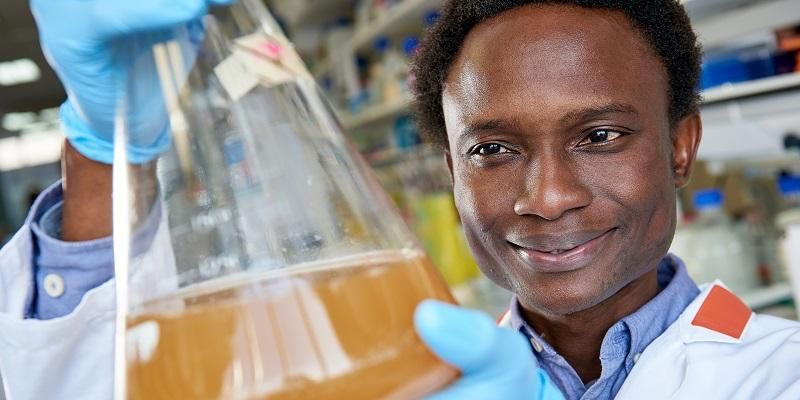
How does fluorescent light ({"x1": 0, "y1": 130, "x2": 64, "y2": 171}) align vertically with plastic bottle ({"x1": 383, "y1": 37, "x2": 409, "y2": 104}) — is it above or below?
below

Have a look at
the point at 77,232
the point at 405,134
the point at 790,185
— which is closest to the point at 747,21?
the point at 790,185

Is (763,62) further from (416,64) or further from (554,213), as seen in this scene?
(554,213)

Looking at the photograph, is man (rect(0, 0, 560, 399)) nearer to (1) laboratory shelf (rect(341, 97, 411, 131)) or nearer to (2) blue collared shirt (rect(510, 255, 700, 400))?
(2) blue collared shirt (rect(510, 255, 700, 400))

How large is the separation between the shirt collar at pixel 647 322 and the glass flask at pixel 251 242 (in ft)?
1.47

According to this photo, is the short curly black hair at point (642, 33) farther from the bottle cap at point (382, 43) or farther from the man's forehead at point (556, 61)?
the bottle cap at point (382, 43)

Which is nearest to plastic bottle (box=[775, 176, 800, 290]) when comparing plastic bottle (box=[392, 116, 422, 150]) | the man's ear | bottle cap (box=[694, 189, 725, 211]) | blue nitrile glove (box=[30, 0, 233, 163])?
bottle cap (box=[694, 189, 725, 211])

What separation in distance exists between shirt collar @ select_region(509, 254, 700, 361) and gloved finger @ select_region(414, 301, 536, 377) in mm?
490

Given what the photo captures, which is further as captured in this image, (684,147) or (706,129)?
(706,129)

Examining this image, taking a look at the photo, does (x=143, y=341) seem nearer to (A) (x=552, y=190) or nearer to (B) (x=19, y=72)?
(A) (x=552, y=190)

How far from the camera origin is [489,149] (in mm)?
949

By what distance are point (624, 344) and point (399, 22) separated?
6.33ft

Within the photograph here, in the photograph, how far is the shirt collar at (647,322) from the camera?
934mm

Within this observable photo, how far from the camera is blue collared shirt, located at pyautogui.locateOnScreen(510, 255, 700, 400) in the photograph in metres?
0.93

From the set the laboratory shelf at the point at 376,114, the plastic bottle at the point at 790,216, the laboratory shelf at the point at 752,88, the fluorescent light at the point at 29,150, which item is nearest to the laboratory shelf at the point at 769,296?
the plastic bottle at the point at 790,216
